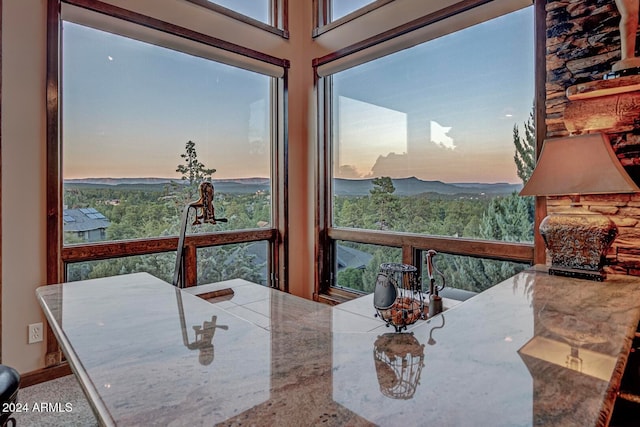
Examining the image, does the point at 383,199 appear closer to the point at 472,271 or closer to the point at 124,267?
the point at 472,271

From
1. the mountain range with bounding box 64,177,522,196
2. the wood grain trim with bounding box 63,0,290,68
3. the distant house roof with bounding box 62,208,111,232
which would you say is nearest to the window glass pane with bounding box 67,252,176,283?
the distant house roof with bounding box 62,208,111,232

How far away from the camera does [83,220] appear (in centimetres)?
293

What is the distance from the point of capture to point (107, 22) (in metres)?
2.92

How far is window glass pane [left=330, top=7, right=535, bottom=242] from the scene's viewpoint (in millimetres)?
2834

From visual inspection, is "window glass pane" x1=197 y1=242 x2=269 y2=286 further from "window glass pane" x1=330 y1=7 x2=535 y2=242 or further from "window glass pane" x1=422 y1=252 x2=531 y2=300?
"window glass pane" x1=422 y1=252 x2=531 y2=300

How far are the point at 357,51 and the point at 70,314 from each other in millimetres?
3437

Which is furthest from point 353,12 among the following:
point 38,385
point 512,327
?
point 38,385

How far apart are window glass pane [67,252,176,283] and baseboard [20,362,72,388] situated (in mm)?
637

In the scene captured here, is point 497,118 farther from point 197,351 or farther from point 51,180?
point 51,180

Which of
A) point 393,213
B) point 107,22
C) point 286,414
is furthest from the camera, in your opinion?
point 393,213

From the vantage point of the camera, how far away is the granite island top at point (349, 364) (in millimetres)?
657

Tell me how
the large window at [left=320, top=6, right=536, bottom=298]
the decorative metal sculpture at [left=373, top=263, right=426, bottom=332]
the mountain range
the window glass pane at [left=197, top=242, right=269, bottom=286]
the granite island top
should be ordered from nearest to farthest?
the granite island top < the decorative metal sculpture at [left=373, top=263, right=426, bottom=332] < the large window at [left=320, top=6, right=536, bottom=298] < the mountain range < the window glass pane at [left=197, top=242, right=269, bottom=286]

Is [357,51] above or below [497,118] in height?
above

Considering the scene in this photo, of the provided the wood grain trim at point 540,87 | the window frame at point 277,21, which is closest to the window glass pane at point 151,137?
the window frame at point 277,21
